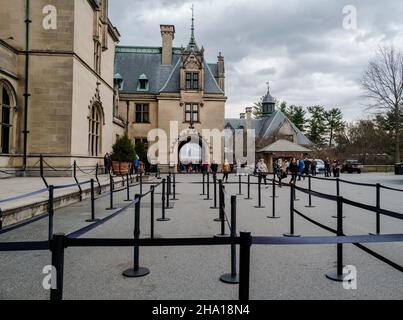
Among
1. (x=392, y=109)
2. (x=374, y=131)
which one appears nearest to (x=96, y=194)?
(x=392, y=109)

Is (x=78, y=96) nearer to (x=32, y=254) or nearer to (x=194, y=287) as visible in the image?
(x=32, y=254)

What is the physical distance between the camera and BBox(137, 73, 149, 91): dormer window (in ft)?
123

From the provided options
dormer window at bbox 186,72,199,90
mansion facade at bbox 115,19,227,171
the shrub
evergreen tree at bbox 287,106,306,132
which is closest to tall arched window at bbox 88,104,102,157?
the shrub

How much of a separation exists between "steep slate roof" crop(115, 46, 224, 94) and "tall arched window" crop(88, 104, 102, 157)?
45.5 feet

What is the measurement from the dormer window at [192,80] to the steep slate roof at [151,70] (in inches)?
48.3

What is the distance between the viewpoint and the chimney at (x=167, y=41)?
1552 inches

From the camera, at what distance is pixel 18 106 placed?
16766 mm

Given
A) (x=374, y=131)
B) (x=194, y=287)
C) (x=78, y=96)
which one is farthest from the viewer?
(x=374, y=131)

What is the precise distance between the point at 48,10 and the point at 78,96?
4974 millimetres

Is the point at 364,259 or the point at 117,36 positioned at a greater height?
the point at 117,36

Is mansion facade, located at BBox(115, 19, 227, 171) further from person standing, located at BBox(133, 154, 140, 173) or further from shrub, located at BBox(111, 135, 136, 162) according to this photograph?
shrub, located at BBox(111, 135, 136, 162)

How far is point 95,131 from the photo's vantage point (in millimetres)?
22594

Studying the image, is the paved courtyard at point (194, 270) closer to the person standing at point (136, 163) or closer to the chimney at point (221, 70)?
the person standing at point (136, 163)
